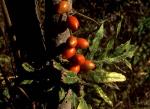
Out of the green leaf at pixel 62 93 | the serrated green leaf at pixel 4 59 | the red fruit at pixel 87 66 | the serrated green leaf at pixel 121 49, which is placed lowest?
the serrated green leaf at pixel 4 59

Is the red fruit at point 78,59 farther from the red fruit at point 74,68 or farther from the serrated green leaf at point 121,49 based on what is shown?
the serrated green leaf at point 121,49

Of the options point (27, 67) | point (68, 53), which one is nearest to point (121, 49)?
point (68, 53)

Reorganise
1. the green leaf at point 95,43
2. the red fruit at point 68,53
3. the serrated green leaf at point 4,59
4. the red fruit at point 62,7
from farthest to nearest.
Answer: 1. the serrated green leaf at point 4,59
2. the green leaf at point 95,43
3. the red fruit at point 68,53
4. the red fruit at point 62,7

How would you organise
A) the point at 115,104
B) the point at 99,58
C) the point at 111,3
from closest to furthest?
the point at 99,58 → the point at 115,104 → the point at 111,3

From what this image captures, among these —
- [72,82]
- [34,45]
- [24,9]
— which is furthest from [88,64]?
[24,9]

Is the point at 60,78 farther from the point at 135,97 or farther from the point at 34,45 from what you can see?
the point at 135,97

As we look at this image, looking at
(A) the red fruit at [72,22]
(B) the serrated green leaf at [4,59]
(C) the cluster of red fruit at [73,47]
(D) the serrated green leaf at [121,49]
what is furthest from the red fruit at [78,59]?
(B) the serrated green leaf at [4,59]
